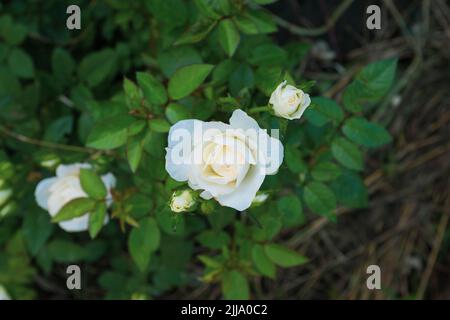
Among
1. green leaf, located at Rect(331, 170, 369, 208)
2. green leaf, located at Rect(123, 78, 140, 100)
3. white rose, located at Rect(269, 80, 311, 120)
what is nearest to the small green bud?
white rose, located at Rect(269, 80, 311, 120)

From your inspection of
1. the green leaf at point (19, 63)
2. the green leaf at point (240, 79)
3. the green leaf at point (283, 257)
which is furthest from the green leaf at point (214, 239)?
the green leaf at point (19, 63)

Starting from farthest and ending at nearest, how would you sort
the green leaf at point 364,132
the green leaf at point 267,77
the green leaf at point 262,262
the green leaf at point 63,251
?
1. the green leaf at point 63,251
2. the green leaf at point 262,262
3. the green leaf at point 364,132
4. the green leaf at point 267,77

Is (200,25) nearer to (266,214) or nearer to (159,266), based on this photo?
(266,214)

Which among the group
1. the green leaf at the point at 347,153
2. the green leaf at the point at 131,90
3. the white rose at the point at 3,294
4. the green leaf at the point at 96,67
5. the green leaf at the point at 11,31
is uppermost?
the green leaf at the point at 11,31

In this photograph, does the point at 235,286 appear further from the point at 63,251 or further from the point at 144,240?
the point at 63,251

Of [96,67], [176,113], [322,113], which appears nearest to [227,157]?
[176,113]

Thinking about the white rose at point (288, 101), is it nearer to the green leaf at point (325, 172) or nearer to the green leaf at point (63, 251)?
the green leaf at point (325, 172)

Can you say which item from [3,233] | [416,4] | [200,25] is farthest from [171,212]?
[416,4]
